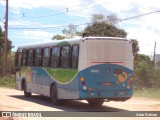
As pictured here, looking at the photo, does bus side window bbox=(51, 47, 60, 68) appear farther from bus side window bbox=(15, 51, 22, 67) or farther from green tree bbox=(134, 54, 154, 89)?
green tree bbox=(134, 54, 154, 89)

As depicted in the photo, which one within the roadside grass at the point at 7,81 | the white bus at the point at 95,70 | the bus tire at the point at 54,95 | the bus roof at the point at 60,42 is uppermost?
the bus roof at the point at 60,42

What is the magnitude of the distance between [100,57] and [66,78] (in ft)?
6.61

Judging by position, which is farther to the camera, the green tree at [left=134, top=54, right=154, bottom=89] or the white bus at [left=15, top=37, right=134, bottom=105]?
the green tree at [left=134, top=54, right=154, bottom=89]

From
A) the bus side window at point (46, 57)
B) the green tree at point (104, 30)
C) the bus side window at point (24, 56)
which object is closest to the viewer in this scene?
the bus side window at point (46, 57)

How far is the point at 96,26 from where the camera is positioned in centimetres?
5778

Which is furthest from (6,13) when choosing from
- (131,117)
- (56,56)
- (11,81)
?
(131,117)

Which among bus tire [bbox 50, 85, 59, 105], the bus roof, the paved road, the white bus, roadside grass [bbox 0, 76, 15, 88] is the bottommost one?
roadside grass [bbox 0, 76, 15, 88]

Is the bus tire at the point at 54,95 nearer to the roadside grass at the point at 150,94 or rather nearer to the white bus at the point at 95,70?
the white bus at the point at 95,70

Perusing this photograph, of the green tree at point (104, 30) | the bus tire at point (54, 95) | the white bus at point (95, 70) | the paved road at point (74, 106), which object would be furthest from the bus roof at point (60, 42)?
the green tree at point (104, 30)

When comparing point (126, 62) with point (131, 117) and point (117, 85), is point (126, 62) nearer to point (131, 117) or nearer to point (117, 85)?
point (117, 85)

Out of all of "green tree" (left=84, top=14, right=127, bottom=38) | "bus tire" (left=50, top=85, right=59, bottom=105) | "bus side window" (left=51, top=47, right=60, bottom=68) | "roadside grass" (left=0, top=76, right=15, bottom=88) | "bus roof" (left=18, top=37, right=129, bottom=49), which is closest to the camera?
"bus roof" (left=18, top=37, right=129, bottom=49)

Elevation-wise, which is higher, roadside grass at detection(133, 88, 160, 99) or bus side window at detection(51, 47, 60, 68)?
bus side window at detection(51, 47, 60, 68)

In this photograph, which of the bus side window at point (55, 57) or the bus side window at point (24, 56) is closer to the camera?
the bus side window at point (55, 57)

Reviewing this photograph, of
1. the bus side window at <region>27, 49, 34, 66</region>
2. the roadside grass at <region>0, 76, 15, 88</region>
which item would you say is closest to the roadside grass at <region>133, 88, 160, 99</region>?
the bus side window at <region>27, 49, 34, 66</region>
